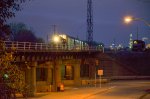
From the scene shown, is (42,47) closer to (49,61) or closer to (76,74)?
(49,61)

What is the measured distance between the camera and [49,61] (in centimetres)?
7638

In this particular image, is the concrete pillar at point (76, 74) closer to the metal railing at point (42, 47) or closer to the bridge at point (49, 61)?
the bridge at point (49, 61)

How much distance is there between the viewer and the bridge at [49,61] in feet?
216

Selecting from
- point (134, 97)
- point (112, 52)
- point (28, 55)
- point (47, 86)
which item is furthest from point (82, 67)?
point (134, 97)

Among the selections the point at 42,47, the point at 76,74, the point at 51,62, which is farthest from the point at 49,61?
the point at 76,74

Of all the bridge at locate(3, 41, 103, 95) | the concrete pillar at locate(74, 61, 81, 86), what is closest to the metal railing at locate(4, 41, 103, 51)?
the bridge at locate(3, 41, 103, 95)

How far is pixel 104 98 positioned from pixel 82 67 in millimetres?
65437

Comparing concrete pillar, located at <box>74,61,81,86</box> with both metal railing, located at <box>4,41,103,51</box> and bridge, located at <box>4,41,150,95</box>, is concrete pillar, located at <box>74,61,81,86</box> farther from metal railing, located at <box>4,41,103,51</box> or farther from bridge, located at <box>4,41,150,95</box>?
metal railing, located at <box>4,41,103,51</box>

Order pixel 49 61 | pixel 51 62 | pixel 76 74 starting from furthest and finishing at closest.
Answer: pixel 76 74 < pixel 51 62 < pixel 49 61

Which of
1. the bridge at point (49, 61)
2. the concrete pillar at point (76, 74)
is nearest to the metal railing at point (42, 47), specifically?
the bridge at point (49, 61)

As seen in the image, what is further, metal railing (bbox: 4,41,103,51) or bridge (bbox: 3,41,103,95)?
bridge (bbox: 3,41,103,95)

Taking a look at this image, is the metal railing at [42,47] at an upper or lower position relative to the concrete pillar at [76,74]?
upper

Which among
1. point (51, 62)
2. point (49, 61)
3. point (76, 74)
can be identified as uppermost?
point (49, 61)

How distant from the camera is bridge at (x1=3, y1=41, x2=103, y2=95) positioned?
65.7 m
